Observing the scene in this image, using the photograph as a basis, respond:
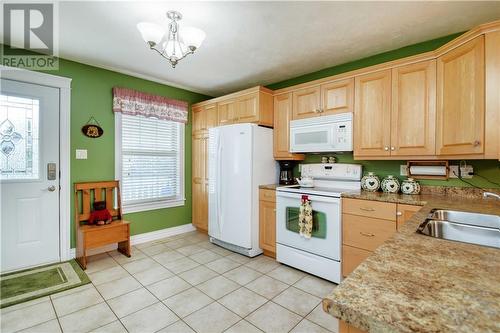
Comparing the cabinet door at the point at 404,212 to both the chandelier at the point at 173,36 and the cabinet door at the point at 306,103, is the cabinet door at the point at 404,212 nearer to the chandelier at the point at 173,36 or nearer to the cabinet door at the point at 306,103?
the cabinet door at the point at 306,103

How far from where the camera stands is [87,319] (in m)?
1.83

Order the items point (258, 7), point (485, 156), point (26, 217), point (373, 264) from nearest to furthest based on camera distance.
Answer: point (373, 264) < point (485, 156) < point (258, 7) < point (26, 217)

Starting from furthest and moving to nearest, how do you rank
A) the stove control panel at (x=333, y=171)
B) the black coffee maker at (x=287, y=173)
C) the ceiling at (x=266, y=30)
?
the black coffee maker at (x=287, y=173) < the stove control panel at (x=333, y=171) < the ceiling at (x=266, y=30)

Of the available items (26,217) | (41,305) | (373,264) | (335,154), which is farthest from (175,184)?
(373,264)

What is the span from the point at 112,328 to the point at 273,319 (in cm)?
120

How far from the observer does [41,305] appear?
2.00m

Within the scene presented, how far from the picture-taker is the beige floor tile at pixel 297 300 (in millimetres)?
1971

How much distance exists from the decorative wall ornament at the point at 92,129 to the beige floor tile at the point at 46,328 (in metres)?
2.08

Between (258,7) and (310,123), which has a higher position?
(258,7)

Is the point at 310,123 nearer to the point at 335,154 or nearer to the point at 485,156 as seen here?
the point at 335,154

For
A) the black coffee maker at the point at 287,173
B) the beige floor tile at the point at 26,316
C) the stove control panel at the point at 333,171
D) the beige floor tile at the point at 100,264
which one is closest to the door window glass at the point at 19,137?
the beige floor tile at the point at 100,264

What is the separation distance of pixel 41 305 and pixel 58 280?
443 millimetres

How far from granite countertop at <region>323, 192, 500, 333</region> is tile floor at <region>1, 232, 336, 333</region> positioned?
48.4 inches

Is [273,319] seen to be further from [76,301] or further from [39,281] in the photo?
[39,281]
